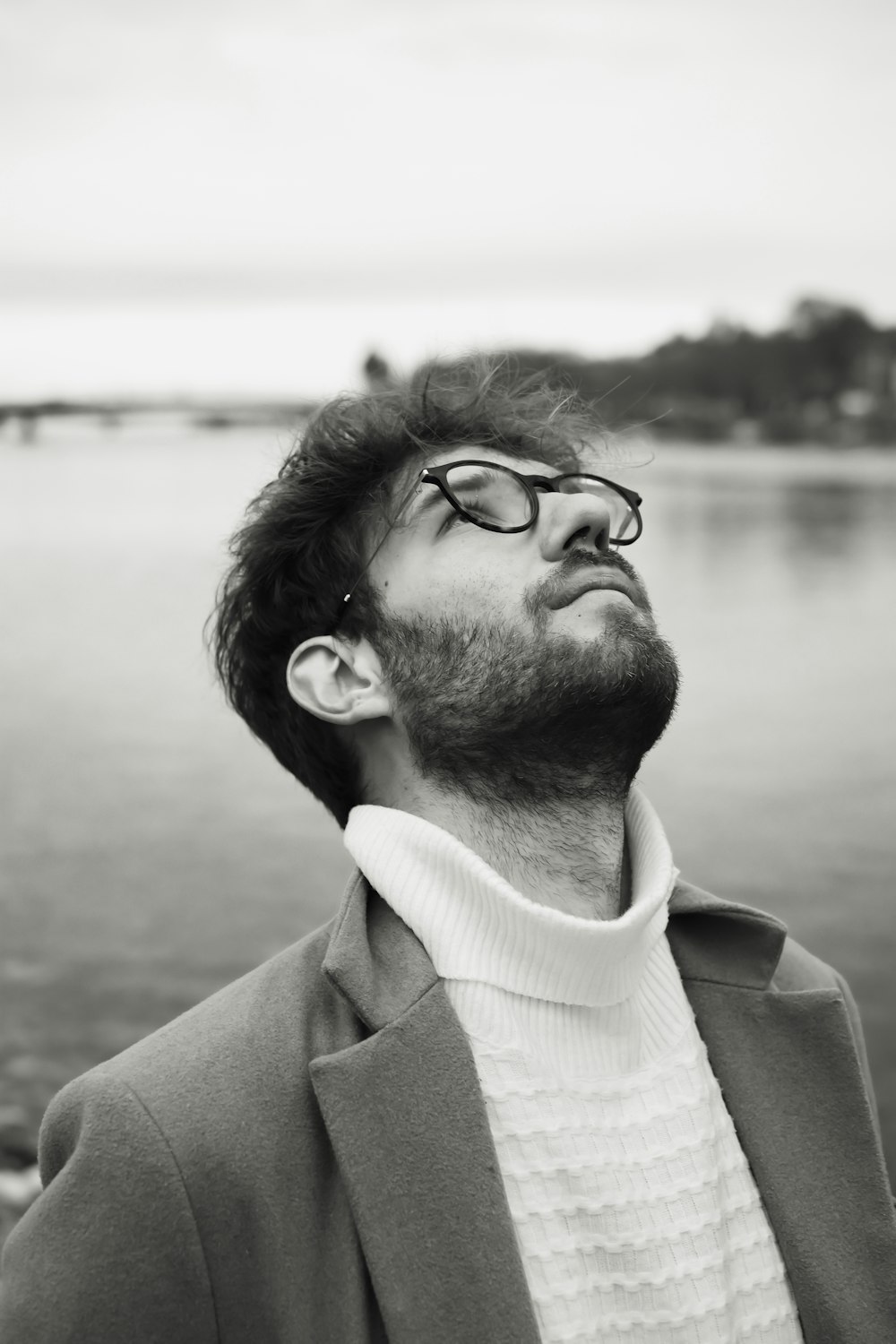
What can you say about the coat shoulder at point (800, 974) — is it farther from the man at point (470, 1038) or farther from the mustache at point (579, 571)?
the mustache at point (579, 571)

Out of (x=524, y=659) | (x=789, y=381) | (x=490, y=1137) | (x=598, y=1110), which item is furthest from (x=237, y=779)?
(x=789, y=381)

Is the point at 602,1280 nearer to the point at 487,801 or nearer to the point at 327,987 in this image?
the point at 327,987

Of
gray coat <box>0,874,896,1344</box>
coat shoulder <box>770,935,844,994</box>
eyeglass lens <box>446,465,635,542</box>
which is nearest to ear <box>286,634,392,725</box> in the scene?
eyeglass lens <box>446,465,635,542</box>

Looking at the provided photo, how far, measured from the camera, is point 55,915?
1161 cm

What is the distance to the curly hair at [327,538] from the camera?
2850 millimetres

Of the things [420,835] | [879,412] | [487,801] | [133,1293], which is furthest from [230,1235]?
[879,412]

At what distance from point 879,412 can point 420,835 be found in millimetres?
56694

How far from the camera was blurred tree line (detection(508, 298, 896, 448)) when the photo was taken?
162 feet

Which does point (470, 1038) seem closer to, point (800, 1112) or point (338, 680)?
point (800, 1112)

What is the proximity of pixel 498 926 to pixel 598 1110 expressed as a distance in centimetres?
36

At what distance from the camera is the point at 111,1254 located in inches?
72.6

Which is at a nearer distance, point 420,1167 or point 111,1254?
point 111,1254

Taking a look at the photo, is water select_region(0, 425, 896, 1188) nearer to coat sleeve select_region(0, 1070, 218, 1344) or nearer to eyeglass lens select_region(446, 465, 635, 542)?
eyeglass lens select_region(446, 465, 635, 542)

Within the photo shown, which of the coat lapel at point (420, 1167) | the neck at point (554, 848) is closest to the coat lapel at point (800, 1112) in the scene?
the neck at point (554, 848)
